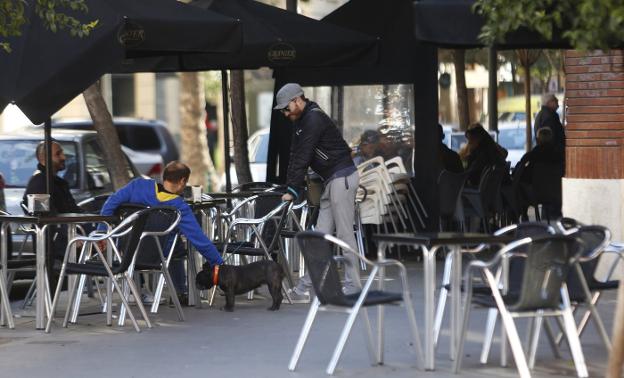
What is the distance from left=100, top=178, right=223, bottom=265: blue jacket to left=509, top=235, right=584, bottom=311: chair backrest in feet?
11.3

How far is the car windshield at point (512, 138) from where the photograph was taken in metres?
28.3

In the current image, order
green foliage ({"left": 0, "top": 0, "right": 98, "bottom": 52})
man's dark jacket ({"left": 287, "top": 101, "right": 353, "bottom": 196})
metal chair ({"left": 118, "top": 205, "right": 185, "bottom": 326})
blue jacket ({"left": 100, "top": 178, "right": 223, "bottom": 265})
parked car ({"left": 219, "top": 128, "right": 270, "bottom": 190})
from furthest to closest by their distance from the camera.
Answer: parked car ({"left": 219, "top": 128, "right": 270, "bottom": 190})
man's dark jacket ({"left": 287, "top": 101, "right": 353, "bottom": 196})
blue jacket ({"left": 100, "top": 178, "right": 223, "bottom": 265})
metal chair ({"left": 118, "top": 205, "right": 185, "bottom": 326})
green foliage ({"left": 0, "top": 0, "right": 98, "bottom": 52})

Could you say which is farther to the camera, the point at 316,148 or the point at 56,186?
the point at 56,186

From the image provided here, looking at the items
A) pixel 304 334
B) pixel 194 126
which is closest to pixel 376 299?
pixel 304 334

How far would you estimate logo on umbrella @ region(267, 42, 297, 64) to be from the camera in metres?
13.2

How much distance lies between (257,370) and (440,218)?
22.5 feet

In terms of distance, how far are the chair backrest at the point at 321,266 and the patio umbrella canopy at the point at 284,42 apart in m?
5.15

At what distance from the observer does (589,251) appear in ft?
28.0

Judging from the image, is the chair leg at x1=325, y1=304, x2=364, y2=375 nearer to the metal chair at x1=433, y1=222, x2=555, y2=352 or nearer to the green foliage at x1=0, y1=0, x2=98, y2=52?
the metal chair at x1=433, y1=222, x2=555, y2=352

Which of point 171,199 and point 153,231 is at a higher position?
point 171,199

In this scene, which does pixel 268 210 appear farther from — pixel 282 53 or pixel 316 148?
pixel 282 53

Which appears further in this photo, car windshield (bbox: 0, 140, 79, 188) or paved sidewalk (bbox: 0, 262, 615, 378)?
car windshield (bbox: 0, 140, 79, 188)

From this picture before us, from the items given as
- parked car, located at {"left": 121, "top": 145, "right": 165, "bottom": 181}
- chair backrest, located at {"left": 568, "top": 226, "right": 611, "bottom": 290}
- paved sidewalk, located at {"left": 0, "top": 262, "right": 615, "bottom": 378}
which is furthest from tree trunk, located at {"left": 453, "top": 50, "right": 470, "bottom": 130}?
chair backrest, located at {"left": 568, "top": 226, "right": 611, "bottom": 290}

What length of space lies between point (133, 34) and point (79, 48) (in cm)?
67
